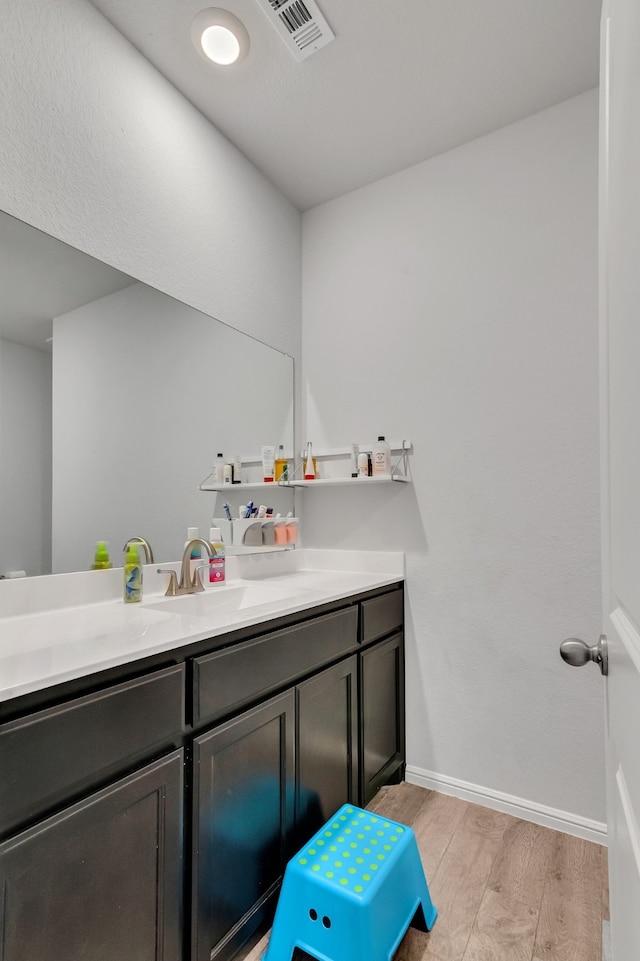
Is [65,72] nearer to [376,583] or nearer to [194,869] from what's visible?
[376,583]

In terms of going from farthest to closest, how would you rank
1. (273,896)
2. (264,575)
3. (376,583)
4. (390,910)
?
(264,575), (376,583), (273,896), (390,910)

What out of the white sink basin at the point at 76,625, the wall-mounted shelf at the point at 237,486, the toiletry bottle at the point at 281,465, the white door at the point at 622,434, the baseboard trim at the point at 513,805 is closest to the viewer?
the white door at the point at 622,434

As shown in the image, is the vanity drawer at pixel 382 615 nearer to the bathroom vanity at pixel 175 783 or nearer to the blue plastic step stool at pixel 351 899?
the bathroom vanity at pixel 175 783

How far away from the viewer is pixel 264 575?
7.09ft

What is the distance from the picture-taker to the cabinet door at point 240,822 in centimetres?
111

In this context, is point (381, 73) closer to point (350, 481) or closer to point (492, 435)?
point (492, 435)

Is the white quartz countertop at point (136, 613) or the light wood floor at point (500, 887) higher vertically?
the white quartz countertop at point (136, 613)

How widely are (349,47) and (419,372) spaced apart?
118 cm

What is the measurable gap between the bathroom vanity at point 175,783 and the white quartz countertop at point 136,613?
0.01 metres

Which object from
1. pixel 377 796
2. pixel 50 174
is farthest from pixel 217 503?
pixel 377 796

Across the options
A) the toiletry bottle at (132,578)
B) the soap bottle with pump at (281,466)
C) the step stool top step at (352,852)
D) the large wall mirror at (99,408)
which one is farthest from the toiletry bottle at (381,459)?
the step stool top step at (352,852)

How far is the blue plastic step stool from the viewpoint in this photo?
3.67ft

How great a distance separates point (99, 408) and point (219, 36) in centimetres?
130

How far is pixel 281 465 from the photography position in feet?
7.69
